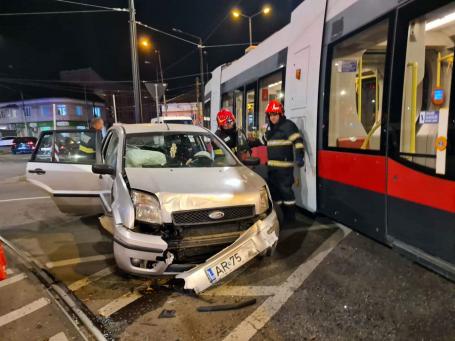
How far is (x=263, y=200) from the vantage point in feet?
12.5

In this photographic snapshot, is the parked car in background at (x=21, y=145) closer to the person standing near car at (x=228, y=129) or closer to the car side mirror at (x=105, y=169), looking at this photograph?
the person standing near car at (x=228, y=129)

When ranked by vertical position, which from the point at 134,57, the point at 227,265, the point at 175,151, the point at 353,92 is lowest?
the point at 227,265

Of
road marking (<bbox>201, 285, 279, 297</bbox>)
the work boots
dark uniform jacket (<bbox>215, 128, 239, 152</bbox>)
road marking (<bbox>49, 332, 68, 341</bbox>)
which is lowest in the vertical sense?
road marking (<bbox>201, 285, 279, 297</bbox>)

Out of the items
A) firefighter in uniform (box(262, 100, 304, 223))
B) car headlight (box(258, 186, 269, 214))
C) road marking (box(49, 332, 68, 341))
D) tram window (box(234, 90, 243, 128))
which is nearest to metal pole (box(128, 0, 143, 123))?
tram window (box(234, 90, 243, 128))

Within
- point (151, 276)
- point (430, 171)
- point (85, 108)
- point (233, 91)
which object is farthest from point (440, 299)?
point (85, 108)

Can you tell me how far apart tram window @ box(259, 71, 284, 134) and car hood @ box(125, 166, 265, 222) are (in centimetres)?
286

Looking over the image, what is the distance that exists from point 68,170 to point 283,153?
342cm

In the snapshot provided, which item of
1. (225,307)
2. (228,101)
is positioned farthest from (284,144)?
(228,101)

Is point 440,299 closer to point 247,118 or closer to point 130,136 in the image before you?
point 130,136

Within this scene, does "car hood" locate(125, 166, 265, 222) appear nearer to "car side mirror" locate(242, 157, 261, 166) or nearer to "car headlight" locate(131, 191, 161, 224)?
"car headlight" locate(131, 191, 161, 224)

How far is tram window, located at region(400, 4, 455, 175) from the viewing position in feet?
10.3

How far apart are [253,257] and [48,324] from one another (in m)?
1.92

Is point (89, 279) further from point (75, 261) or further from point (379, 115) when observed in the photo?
point (379, 115)

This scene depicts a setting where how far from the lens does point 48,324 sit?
307 cm
